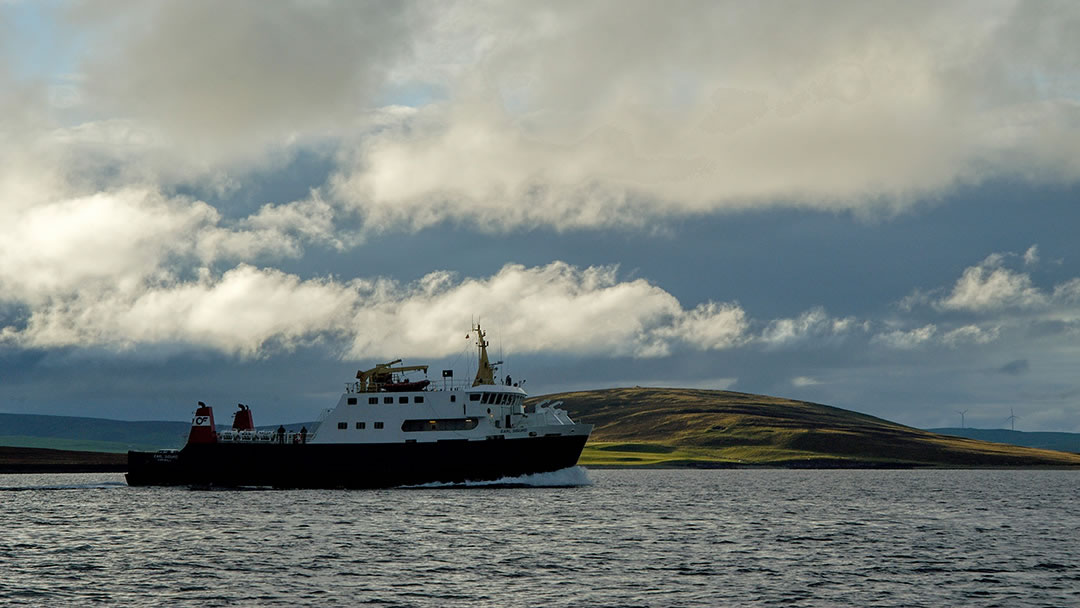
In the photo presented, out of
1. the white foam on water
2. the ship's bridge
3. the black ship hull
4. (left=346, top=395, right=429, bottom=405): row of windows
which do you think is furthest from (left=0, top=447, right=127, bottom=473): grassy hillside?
the ship's bridge

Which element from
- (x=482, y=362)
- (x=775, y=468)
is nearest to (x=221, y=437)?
(x=482, y=362)

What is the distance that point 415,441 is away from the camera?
2928 inches

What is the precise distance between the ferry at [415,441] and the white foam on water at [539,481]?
36 cm

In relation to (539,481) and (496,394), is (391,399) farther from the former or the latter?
(539,481)

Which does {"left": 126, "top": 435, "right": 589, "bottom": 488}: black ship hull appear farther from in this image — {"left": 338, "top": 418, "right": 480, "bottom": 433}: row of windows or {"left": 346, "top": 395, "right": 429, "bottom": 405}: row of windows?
{"left": 346, "top": 395, "right": 429, "bottom": 405}: row of windows

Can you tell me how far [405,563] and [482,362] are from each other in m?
41.0

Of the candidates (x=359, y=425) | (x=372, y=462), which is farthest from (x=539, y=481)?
(x=359, y=425)

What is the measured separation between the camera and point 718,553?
138ft

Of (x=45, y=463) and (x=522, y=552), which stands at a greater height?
(x=522, y=552)

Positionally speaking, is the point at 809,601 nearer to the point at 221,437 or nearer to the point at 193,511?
the point at 193,511

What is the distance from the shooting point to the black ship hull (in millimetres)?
73812

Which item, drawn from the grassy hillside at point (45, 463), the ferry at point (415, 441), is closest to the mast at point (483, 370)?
the ferry at point (415, 441)

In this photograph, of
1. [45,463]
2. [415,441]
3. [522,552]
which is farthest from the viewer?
[45,463]

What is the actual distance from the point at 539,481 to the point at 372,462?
1197 centimetres
